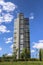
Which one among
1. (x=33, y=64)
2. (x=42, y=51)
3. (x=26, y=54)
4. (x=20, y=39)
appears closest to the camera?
(x=33, y=64)

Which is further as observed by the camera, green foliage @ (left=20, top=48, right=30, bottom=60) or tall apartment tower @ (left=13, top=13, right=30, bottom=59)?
tall apartment tower @ (left=13, top=13, right=30, bottom=59)

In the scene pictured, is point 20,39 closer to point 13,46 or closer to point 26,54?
point 13,46

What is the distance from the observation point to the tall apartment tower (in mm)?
63594

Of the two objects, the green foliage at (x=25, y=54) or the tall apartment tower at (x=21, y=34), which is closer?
the green foliage at (x=25, y=54)

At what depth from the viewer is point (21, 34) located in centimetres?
6406

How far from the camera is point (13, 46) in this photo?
64.7 meters

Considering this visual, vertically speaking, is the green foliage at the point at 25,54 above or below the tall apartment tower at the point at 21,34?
below

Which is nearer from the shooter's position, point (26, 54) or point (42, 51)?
point (42, 51)

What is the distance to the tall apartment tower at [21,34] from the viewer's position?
209 ft

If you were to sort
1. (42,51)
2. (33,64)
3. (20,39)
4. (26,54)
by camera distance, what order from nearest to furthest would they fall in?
(33,64), (42,51), (26,54), (20,39)

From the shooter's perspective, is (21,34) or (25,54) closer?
(25,54)

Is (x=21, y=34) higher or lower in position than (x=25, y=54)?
higher

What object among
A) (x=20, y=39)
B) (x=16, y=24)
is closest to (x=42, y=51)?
(x=20, y=39)

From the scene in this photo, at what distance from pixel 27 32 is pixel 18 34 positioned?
3.06 m
